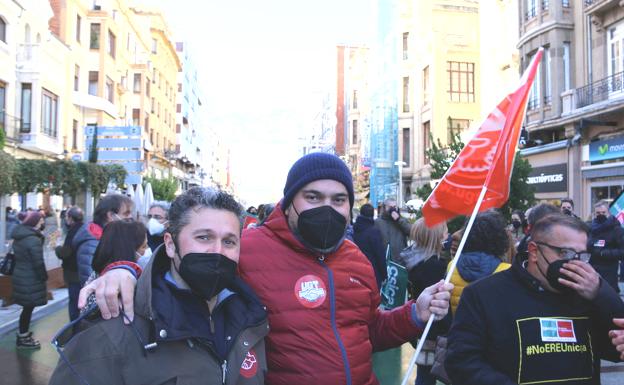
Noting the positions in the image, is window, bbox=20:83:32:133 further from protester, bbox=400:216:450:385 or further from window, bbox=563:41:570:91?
protester, bbox=400:216:450:385

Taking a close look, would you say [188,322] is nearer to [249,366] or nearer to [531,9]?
[249,366]

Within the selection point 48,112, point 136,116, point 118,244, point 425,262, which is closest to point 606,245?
point 425,262

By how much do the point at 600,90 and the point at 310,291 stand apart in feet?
66.3

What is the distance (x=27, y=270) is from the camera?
24.7 ft

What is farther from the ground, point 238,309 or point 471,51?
point 471,51

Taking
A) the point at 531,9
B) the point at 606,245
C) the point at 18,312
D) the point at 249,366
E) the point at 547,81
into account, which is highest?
the point at 531,9

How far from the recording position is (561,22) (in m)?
21.1

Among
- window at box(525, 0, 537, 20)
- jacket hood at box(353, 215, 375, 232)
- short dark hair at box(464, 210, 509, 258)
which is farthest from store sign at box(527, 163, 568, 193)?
short dark hair at box(464, 210, 509, 258)

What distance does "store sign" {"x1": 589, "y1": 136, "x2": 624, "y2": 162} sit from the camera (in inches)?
709

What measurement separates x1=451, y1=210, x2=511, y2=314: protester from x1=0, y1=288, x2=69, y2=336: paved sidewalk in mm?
7800

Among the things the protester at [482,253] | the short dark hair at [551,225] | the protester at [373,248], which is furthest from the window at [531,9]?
the short dark hair at [551,225]

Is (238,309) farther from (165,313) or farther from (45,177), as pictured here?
(45,177)

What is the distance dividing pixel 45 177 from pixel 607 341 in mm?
18621

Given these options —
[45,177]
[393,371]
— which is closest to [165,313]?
[393,371]
